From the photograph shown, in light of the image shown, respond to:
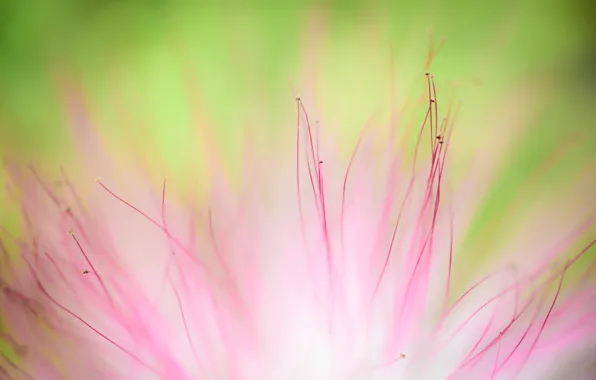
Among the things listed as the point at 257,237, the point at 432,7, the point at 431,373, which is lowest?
the point at 431,373

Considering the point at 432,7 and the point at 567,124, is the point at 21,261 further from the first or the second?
the point at 567,124

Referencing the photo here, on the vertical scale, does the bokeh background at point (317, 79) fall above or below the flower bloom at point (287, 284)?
above

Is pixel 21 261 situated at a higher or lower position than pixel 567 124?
lower

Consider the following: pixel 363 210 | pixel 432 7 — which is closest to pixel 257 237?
pixel 363 210

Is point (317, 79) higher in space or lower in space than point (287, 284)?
higher
